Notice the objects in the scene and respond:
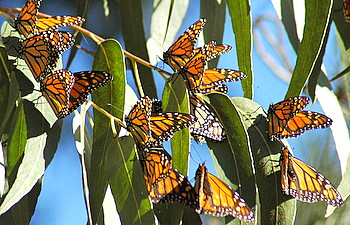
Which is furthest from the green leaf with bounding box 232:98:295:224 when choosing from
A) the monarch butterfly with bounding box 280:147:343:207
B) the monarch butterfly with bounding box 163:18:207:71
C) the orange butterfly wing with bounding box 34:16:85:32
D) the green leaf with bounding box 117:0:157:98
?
the orange butterfly wing with bounding box 34:16:85:32

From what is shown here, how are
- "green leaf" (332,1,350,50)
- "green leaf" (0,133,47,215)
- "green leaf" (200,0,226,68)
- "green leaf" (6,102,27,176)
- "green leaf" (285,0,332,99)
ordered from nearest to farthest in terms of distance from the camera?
"green leaf" (0,133,47,215), "green leaf" (6,102,27,176), "green leaf" (285,0,332,99), "green leaf" (332,1,350,50), "green leaf" (200,0,226,68)

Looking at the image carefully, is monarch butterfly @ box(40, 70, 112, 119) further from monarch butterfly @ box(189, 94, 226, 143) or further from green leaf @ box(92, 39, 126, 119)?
monarch butterfly @ box(189, 94, 226, 143)

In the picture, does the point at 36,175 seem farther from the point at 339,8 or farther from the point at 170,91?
the point at 339,8

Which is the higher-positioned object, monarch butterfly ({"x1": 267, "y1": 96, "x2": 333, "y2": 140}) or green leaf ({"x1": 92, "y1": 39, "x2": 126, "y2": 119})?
green leaf ({"x1": 92, "y1": 39, "x2": 126, "y2": 119})

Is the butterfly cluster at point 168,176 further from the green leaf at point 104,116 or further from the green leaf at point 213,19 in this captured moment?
the green leaf at point 213,19

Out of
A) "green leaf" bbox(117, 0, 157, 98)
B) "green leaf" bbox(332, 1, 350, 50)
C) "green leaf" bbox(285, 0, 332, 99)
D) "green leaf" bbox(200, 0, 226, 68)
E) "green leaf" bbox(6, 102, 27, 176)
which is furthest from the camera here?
"green leaf" bbox(200, 0, 226, 68)

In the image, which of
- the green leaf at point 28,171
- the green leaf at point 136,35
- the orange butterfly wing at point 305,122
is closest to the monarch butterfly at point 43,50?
the green leaf at point 28,171

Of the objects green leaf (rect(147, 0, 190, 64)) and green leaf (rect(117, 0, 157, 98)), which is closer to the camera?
green leaf (rect(117, 0, 157, 98))

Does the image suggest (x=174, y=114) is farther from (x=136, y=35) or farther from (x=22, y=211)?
(x=136, y=35)
